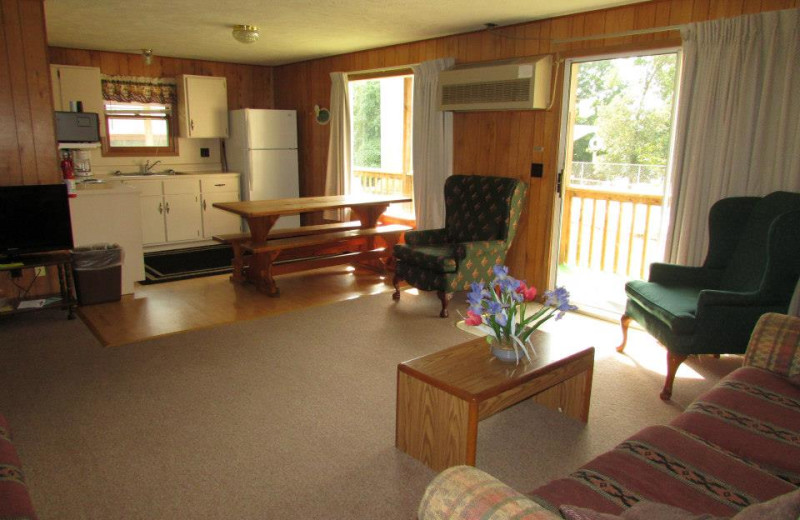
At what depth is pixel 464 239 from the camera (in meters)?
4.78

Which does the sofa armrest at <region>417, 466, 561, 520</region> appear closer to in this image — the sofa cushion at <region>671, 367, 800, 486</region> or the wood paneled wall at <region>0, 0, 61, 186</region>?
the sofa cushion at <region>671, 367, 800, 486</region>

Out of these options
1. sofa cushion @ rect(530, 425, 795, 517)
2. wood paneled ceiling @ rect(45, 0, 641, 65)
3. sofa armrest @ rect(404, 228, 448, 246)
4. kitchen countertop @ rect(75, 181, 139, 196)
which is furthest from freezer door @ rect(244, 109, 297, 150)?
sofa cushion @ rect(530, 425, 795, 517)

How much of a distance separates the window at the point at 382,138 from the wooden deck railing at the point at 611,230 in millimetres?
1730

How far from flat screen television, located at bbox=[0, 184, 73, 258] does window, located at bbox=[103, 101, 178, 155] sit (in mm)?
2825

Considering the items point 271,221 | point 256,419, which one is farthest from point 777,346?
point 271,221

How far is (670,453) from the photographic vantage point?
66.4 inches

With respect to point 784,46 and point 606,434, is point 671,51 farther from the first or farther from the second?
point 606,434

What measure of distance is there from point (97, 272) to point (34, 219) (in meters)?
0.62

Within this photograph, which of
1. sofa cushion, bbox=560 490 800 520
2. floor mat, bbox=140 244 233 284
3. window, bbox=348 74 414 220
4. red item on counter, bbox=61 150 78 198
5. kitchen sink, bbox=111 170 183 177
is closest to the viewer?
sofa cushion, bbox=560 490 800 520

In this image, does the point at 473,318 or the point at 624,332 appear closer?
the point at 473,318

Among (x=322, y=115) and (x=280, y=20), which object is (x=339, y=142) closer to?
(x=322, y=115)

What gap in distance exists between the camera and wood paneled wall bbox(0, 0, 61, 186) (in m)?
3.90

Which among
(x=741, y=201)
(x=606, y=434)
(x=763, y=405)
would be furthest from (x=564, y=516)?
(x=741, y=201)

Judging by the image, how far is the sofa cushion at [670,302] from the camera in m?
2.89
